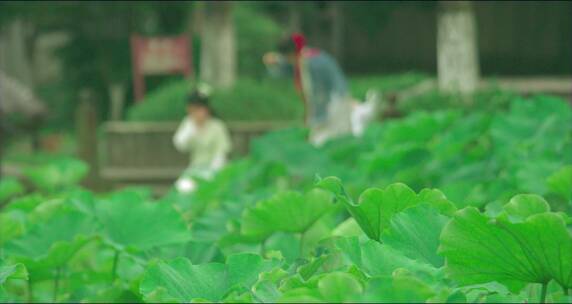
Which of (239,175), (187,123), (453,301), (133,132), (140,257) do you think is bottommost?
(133,132)

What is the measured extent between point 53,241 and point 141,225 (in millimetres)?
197

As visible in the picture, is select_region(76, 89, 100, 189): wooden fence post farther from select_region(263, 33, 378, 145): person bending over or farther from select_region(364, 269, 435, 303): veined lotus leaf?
select_region(364, 269, 435, 303): veined lotus leaf

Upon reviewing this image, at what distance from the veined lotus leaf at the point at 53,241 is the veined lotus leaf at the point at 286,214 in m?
0.33

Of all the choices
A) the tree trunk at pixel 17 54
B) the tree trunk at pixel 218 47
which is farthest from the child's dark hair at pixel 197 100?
the tree trunk at pixel 17 54

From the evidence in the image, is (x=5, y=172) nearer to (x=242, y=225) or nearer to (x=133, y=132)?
(x=133, y=132)

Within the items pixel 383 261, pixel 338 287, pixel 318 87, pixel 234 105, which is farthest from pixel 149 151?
pixel 338 287

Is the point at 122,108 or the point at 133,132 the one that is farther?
the point at 122,108

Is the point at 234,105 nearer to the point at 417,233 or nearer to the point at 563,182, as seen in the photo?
the point at 563,182

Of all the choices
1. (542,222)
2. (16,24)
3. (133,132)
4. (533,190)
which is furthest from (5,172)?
(542,222)

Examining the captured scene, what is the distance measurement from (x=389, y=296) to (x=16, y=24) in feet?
103

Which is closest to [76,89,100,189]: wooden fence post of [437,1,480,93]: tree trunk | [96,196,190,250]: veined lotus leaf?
[437,1,480,93]: tree trunk

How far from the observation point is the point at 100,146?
1018 inches

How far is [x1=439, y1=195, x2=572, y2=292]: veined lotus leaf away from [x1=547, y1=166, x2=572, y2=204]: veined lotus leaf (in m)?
1.33

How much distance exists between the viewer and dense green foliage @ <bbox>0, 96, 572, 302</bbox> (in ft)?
6.48
